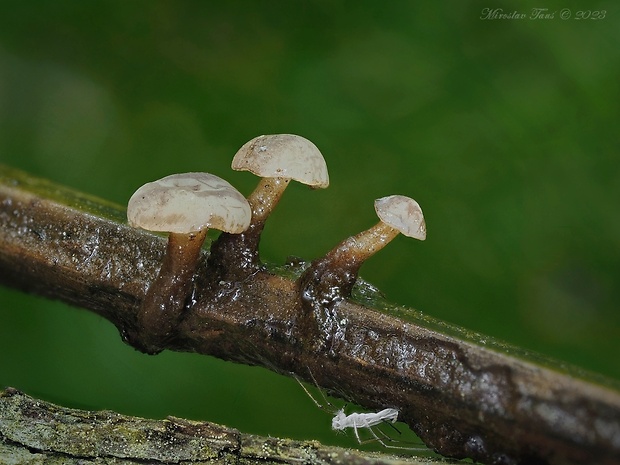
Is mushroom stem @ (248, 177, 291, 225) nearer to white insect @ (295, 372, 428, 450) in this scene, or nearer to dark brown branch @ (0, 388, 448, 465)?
white insect @ (295, 372, 428, 450)

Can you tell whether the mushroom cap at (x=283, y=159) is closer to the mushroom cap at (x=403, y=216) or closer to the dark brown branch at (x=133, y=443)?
the mushroom cap at (x=403, y=216)

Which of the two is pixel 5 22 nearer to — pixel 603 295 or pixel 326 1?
pixel 326 1

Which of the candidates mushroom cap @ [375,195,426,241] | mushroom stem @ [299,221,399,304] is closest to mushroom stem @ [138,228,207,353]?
mushroom stem @ [299,221,399,304]

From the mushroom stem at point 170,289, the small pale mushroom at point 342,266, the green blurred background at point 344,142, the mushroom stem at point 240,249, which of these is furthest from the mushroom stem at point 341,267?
the green blurred background at point 344,142

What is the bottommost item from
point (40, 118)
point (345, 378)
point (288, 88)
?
point (40, 118)

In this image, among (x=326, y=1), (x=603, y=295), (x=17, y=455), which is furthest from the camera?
(x=326, y=1)

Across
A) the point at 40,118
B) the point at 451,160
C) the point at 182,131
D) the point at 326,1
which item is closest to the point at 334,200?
the point at 451,160

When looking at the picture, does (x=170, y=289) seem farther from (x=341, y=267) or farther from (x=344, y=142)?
(x=344, y=142)
